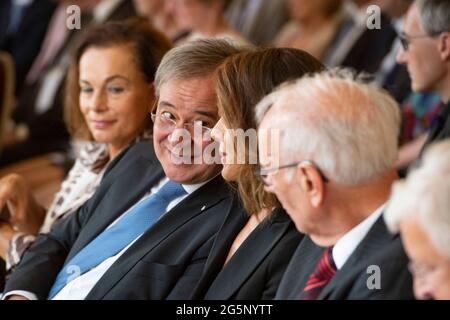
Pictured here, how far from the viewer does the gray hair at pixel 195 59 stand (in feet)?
9.08

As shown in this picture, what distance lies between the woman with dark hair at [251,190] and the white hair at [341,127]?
0.24 meters

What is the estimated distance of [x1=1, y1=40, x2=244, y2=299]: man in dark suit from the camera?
268 centimetres

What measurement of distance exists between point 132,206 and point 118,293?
1.35 ft

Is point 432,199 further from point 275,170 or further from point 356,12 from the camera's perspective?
point 356,12

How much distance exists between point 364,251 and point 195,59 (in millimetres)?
864

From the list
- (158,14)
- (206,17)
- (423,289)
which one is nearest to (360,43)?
(206,17)

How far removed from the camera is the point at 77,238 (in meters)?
3.17

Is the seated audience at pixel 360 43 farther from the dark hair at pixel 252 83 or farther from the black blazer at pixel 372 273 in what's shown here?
the black blazer at pixel 372 273

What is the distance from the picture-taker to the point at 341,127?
2148mm

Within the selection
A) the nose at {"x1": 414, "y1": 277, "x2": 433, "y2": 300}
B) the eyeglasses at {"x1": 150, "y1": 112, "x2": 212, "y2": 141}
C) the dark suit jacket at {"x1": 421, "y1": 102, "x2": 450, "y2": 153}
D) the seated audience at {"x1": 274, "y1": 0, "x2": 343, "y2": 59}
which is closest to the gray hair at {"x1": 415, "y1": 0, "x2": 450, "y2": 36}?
the dark suit jacket at {"x1": 421, "y1": 102, "x2": 450, "y2": 153}

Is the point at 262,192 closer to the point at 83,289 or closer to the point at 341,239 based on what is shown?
the point at 341,239

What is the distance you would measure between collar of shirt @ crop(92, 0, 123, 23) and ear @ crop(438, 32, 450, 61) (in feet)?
10.5

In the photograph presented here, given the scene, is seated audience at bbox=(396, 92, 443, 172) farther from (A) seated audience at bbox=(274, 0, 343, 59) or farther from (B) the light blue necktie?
(B) the light blue necktie
